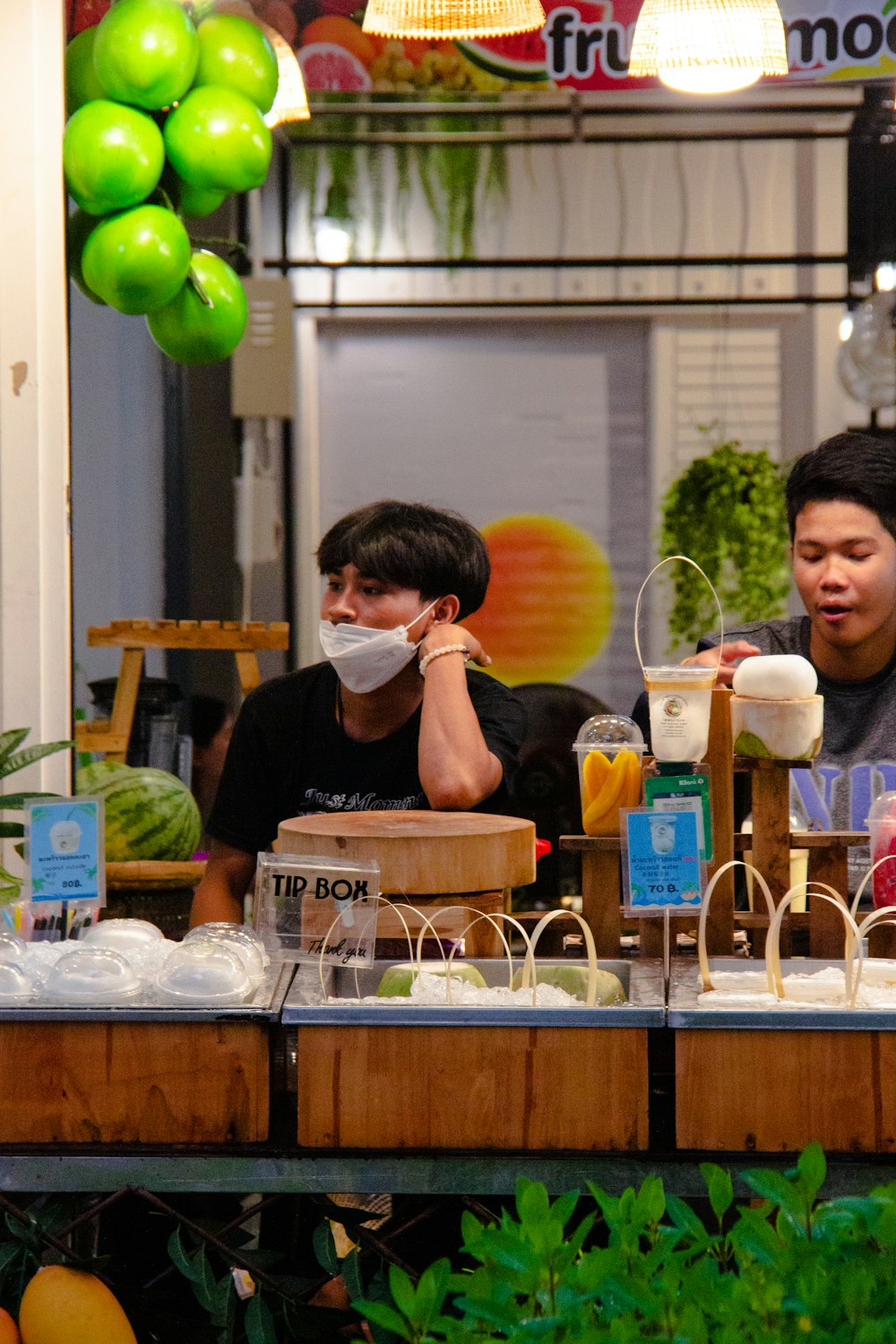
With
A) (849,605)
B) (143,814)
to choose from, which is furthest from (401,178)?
(849,605)

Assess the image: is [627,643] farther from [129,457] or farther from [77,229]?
[77,229]

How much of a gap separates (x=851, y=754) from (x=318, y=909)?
3.71 ft

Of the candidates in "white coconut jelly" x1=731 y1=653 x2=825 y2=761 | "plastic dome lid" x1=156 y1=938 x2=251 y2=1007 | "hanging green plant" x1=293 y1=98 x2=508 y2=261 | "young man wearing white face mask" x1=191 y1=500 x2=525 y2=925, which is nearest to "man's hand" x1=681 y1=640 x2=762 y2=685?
"white coconut jelly" x1=731 y1=653 x2=825 y2=761

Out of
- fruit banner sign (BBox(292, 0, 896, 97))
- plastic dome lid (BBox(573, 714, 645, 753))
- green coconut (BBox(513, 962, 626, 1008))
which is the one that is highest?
fruit banner sign (BBox(292, 0, 896, 97))

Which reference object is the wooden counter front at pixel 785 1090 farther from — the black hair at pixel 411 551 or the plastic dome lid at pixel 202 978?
the black hair at pixel 411 551

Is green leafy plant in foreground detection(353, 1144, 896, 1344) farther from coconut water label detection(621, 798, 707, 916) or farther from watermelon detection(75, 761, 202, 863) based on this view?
watermelon detection(75, 761, 202, 863)

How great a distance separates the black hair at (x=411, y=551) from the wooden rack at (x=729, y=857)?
0.82 m

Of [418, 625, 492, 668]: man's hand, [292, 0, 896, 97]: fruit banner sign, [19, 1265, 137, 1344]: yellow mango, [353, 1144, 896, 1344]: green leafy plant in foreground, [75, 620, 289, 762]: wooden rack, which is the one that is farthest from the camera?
[75, 620, 289, 762]: wooden rack

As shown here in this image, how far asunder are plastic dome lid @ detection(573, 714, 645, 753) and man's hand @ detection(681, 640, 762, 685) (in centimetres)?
14

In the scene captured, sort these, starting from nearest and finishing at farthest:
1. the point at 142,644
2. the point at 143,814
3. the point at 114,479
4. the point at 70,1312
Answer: the point at 70,1312 → the point at 143,814 → the point at 142,644 → the point at 114,479

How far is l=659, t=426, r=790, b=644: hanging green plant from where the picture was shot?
15.7 feet

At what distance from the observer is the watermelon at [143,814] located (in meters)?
3.13

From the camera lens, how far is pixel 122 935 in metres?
1.67

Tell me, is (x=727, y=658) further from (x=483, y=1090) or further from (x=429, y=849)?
(x=483, y=1090)
